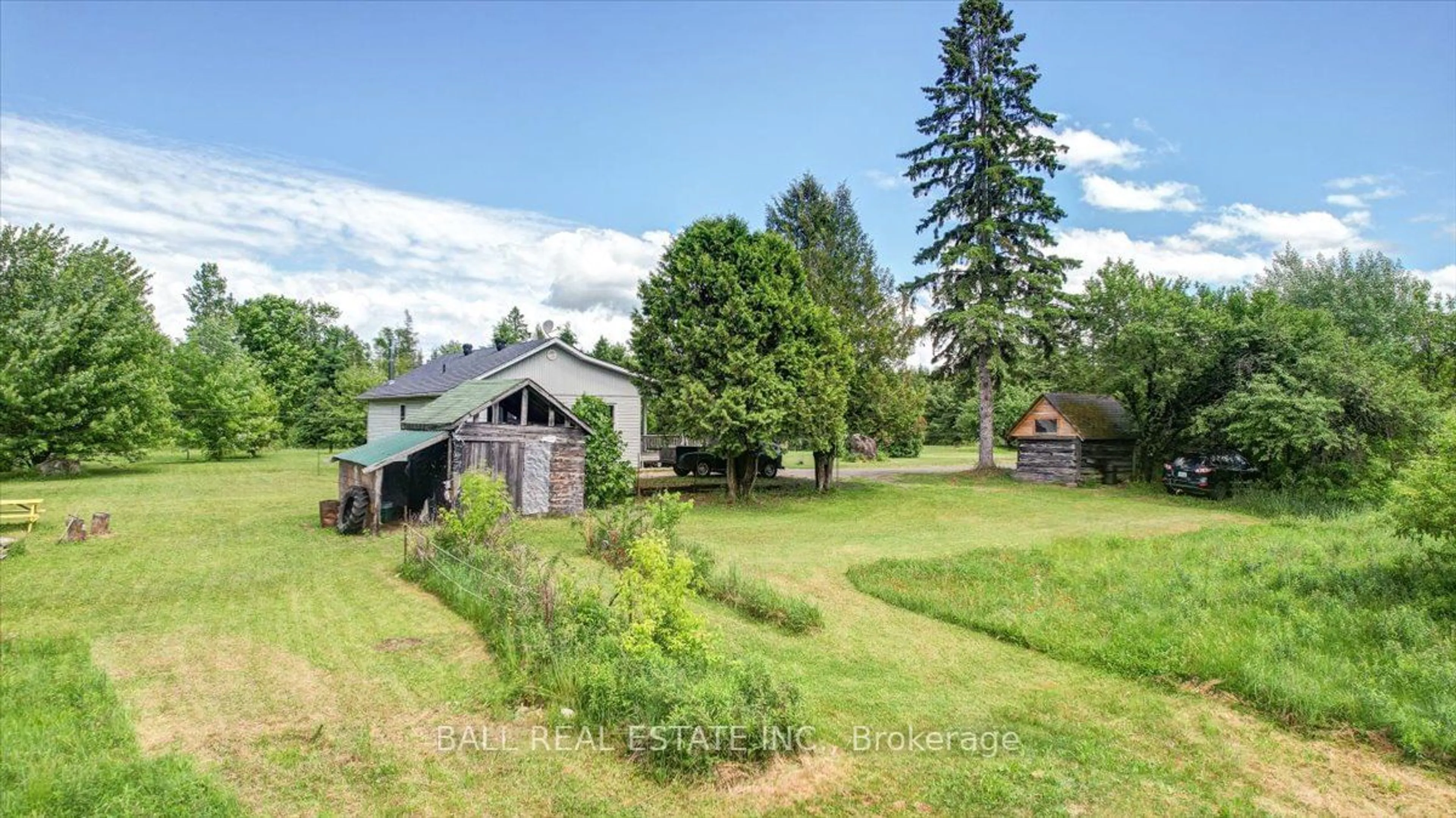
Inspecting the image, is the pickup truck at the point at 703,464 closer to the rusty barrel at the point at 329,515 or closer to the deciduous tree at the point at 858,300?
the deciduous tree at the point at 858,300

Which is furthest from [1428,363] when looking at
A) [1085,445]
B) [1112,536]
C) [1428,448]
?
[1112,536]

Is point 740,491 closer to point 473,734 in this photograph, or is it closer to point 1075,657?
point 1075,657

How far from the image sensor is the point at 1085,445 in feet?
94.0

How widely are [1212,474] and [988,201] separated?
1360 centimetres

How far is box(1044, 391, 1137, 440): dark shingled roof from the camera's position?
28.7 metres

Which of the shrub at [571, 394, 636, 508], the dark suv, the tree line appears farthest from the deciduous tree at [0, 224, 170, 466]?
the dark suv

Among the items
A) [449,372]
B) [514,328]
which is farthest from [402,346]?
[449,372]

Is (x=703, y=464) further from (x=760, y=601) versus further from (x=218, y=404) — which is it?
(x=218, y=404)

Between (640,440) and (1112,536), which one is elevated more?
(640,440)

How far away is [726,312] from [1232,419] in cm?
1707

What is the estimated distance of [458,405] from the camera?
19.3m

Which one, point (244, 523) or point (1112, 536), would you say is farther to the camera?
point (244, 523)

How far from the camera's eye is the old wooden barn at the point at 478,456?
17.4 meters

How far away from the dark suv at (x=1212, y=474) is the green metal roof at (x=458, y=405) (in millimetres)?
22655
